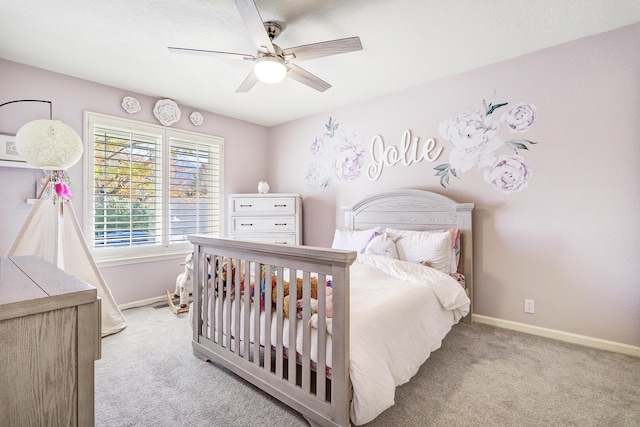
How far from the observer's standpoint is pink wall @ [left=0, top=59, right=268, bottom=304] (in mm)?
2723

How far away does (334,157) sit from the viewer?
4102 millimetres

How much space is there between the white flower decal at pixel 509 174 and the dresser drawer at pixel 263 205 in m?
2.39

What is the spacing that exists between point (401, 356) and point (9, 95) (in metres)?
3.85

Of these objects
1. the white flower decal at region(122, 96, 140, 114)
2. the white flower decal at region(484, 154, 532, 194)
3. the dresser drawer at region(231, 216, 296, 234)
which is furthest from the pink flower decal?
the white flower decal at region(484, 154, 532, 194)

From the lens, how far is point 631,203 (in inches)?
88.9

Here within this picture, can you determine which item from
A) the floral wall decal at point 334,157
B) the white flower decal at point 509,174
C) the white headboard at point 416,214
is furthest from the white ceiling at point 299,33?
the white headboard at point 416,214

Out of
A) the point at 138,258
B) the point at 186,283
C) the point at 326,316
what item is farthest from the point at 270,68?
the point at 138,258

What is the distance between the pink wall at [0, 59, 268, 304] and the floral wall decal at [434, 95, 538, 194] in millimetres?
2982

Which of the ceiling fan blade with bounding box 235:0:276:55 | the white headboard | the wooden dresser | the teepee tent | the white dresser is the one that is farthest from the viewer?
the white dresser

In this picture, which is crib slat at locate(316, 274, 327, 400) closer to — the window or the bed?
the bed

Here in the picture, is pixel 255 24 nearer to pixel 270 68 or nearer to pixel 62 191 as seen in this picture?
pixel 270 68

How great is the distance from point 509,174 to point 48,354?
3.23 m

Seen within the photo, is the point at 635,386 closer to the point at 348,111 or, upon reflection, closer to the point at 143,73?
the point at 348,111

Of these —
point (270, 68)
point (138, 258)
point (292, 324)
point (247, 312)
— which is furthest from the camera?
point (138, 258)
